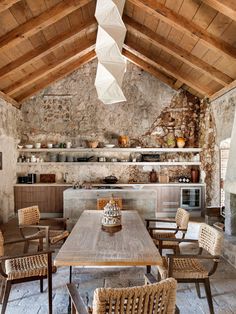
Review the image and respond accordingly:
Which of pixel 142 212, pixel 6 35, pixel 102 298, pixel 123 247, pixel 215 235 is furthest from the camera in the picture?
pixel 142 212

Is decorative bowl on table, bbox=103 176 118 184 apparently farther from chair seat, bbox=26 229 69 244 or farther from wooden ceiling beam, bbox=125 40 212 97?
chair seat, bbox=26 229 69 244

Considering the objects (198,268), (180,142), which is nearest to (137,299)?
(198,268)

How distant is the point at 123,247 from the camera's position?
111 inches

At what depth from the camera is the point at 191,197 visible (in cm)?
821

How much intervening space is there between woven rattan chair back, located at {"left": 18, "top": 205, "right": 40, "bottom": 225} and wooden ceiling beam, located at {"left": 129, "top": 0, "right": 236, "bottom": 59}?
146 inches

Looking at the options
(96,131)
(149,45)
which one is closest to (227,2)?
(149,45)

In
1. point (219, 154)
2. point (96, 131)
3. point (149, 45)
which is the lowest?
point (219, 154)

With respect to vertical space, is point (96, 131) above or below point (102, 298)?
above

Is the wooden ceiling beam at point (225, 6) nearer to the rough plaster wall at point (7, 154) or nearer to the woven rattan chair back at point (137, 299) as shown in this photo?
the woven rattan chair back at point (137, 299)

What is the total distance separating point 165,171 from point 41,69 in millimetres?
4279

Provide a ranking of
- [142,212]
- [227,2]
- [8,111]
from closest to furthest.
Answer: [227,2] → [142,212] → [8,111]

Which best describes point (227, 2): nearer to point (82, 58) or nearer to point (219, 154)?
point (219, 154)

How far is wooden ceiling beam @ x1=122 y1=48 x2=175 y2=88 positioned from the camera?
8227mm

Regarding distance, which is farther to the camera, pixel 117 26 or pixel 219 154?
pixel 219 154
